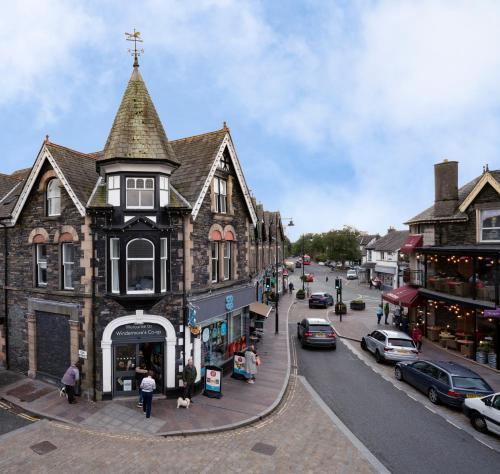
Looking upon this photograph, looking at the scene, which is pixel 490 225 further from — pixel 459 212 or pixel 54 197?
pixel 54 197

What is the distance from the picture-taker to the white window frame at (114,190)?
1329 centimetres

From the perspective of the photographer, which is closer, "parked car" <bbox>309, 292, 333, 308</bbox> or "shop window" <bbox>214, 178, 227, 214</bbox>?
"shop window" <bbox>214, 178, 227, 214</bbox>

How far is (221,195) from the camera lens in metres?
16.6

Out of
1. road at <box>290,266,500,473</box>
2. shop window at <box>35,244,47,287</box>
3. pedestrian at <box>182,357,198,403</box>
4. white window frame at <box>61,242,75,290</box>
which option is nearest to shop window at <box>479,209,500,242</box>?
road at <box>290,266,500,473</box>

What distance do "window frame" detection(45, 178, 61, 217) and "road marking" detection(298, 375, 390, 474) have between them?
13.3m

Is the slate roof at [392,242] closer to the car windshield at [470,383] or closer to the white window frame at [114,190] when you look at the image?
the car windshield at [470,383]

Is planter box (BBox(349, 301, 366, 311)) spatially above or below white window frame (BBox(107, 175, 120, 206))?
below

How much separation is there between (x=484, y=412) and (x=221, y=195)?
13.1 metres

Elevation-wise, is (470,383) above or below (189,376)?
below

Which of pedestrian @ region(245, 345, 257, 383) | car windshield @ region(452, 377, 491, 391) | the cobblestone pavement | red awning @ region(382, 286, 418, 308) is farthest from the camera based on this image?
red awning @ region(382, 286, 418, 308)

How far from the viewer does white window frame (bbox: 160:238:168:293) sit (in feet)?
44.1

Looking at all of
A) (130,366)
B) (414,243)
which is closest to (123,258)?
(130,366)

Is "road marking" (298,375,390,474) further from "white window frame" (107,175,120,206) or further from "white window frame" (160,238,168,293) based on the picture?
"white window frame" (107,175,120,206)

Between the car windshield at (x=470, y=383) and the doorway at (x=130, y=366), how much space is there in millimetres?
11271
